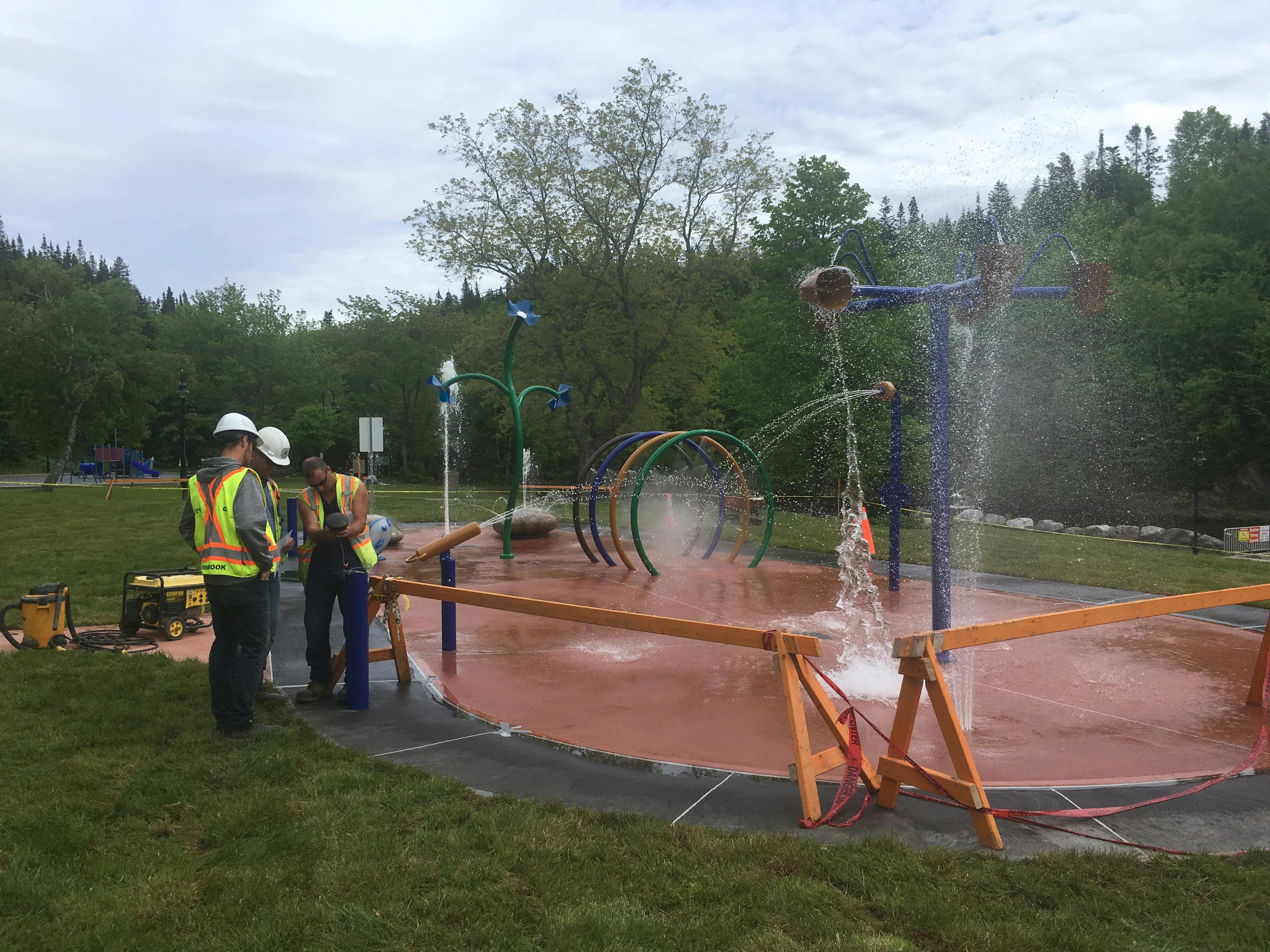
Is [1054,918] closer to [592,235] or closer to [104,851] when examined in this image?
[104,851]

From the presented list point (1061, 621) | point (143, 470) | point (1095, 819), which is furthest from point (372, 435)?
point (143, 470)

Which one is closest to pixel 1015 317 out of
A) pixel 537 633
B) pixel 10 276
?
pixel 537 633

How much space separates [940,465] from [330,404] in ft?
186

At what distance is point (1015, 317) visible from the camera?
3319cm

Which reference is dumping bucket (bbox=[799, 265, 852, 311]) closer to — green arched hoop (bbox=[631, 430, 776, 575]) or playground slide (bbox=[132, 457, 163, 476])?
green arched hoop (bbox=[631, 430, 776, 575])

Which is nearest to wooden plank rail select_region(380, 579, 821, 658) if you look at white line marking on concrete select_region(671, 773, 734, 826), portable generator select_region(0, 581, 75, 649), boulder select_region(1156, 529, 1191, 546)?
white line marking on concrete select_region(671, 773, 734, 826)

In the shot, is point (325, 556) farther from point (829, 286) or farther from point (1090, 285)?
point (1090, 285)

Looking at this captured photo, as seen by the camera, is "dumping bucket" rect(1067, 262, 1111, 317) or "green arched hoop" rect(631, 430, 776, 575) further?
"green arched hoop" rect(631, 430, 776, 575)

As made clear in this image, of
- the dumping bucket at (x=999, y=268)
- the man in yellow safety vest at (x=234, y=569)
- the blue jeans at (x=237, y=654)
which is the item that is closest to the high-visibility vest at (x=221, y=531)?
the man in yellow safety vest at (x=234, y=569)

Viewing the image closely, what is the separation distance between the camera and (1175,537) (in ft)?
77.5

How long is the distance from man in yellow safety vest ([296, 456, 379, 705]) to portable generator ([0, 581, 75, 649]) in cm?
251

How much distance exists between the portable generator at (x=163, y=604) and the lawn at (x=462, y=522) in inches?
36.2

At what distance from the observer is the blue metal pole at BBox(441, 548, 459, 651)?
23.2ft

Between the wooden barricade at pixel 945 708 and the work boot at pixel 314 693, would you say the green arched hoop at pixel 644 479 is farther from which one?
the wooden barricade at pixel 945 708
